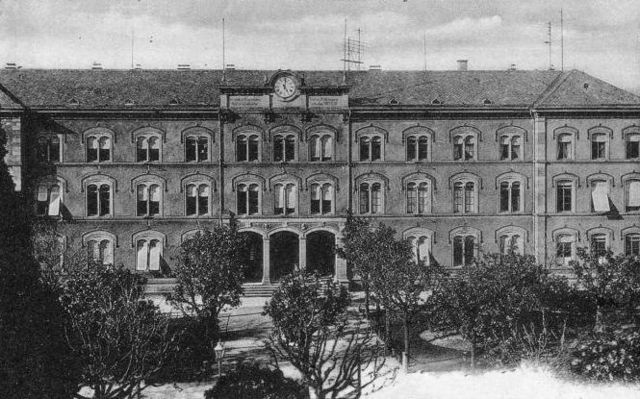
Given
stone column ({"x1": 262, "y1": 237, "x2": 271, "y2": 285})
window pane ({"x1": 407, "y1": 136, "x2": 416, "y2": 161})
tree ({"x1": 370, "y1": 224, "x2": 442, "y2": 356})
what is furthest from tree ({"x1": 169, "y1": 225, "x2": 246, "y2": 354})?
window pane ({"x1": 407, "y1": 136, "x2": 416, "y2": 161})

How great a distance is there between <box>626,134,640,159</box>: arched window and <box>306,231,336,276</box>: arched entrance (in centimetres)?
2012

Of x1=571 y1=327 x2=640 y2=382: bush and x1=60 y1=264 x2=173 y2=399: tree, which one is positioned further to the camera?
x1=571 y1=327 x2=640 y2=382: bush

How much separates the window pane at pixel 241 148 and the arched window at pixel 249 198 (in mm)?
1738

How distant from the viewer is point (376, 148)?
133ft

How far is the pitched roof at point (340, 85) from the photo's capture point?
39875 millimetres

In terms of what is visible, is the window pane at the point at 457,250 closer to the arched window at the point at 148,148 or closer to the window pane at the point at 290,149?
the window pane at the point at 290,149

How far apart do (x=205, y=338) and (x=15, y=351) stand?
Answer: 419 inches

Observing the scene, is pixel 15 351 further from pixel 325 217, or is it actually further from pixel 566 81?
pixel 566 81

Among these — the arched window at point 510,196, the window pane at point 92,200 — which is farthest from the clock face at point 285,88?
the arched window at point 510,196

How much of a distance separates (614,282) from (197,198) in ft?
85.4

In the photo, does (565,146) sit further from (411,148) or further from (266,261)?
(266,261)

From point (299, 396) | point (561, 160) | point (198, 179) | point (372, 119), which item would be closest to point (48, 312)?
point (299, 396)

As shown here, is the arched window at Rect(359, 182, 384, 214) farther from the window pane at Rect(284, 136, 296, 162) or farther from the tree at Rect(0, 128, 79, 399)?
the tree at Rect(0, 128, 79, 399)

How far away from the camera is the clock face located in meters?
39.5
